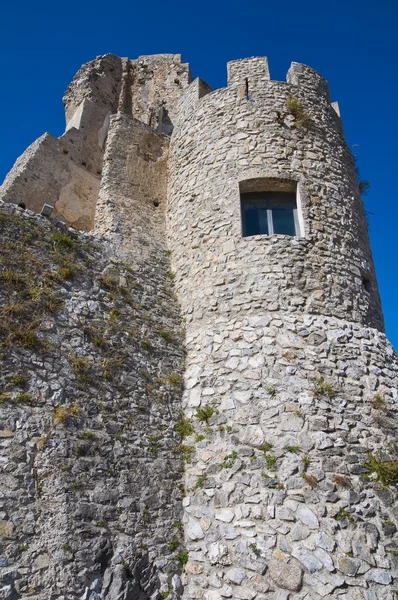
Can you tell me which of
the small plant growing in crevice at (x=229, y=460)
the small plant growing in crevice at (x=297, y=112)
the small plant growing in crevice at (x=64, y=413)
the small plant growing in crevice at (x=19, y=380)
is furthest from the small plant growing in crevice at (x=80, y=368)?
the small plant growing in crevice at (x=297, y=112)

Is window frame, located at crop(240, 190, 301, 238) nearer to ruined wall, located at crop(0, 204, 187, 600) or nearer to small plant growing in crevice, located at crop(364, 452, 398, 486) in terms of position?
ruined wall, located at crop(0, 204, 187, 600)

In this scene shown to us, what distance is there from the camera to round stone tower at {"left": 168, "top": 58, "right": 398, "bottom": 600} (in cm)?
584

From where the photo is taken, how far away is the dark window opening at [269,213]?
8555 millimetres

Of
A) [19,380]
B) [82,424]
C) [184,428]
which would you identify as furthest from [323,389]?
[19,380]

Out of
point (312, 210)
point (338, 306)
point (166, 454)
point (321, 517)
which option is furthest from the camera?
point (312, 210)

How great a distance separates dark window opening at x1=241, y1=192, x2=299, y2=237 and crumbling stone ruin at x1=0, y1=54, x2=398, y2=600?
0.10 feet

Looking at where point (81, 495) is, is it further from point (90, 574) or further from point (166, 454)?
point (166, 454)

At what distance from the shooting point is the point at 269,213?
8.72m

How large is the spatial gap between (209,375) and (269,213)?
3187mm

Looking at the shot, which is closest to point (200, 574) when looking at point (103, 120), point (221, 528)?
point (221, 528)

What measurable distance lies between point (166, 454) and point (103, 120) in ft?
31.7

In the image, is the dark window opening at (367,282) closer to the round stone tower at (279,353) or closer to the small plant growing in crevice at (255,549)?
the round stone tower at (279,353)

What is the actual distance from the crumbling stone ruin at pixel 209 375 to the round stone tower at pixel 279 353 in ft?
0.09

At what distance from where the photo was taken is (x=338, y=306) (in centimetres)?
773
